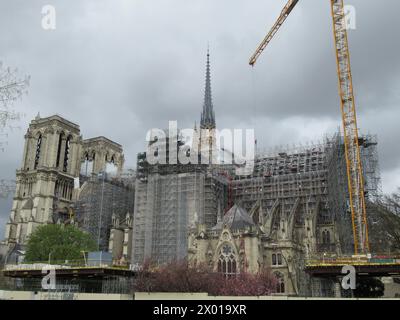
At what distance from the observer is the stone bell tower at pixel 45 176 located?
8419 cm

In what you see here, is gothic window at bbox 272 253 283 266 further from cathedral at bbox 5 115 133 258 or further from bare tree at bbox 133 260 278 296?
cathedral at bbox 5 115 133 258

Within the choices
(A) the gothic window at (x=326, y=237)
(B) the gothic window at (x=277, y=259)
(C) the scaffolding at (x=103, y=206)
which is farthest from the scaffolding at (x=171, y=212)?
(A) the gothic window at (x=326, y=237)

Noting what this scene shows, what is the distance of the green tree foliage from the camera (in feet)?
194

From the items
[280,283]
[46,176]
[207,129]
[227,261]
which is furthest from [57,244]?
[207,129]

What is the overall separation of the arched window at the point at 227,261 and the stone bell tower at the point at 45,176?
44.7 m

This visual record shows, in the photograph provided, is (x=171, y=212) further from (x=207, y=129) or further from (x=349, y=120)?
(x=207, y=129)

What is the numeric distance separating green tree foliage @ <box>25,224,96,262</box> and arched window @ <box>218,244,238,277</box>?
20239 mm

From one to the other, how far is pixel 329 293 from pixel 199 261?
1526cm

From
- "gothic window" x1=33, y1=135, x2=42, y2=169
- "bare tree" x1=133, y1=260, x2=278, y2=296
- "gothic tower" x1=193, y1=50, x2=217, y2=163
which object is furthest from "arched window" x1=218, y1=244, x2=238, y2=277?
"gothic window" x1=33, y1=135, x2=42, y2=169

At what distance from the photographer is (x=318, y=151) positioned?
70688 mm

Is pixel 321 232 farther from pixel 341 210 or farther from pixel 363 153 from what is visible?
pixel 363 153

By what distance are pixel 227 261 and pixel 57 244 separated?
25676mm

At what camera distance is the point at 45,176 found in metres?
86.4
